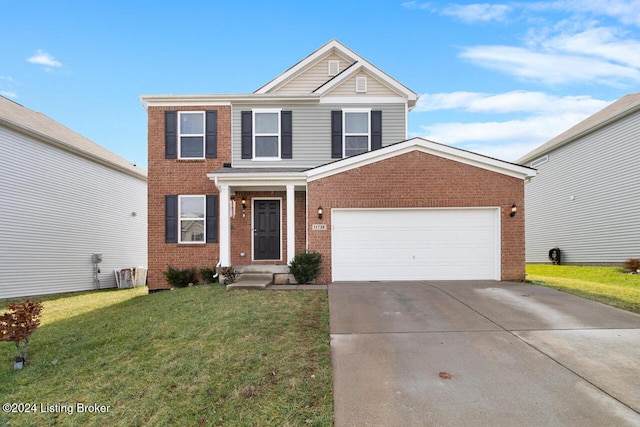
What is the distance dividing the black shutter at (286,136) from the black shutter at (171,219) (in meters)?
3.94

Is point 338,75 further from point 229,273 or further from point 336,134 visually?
point 229,273

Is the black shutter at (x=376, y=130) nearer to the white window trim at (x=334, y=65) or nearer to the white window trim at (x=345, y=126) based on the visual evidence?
the white window trim at (x=345, y=126)

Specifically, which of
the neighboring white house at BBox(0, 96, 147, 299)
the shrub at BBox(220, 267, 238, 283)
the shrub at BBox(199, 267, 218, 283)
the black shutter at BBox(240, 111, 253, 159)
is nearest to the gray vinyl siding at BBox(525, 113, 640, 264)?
the black shutter at BBox(240, 111, 253, 159)

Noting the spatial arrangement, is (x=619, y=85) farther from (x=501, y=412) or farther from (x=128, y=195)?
(x=128, y=195)

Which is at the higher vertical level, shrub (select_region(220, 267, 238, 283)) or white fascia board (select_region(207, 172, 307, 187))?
white fascia board (select_region(207, 172, 307, 187))

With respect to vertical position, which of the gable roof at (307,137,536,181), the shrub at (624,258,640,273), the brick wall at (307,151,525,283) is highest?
the gable roof at (307,137,536,181)

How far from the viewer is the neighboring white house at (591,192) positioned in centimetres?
1290

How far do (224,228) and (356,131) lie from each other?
5.44 metres

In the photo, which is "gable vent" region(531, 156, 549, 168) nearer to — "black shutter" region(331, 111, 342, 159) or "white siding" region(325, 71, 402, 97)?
"white siding" region(325, 71, 402, 97)

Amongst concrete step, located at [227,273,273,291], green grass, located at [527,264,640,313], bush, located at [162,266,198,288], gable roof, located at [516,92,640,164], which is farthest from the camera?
gable roof, located at [516,92,640,164]

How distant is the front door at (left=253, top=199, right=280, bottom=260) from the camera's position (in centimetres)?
1170

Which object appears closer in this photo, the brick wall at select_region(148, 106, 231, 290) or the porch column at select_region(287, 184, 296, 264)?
the porch column at select_region(287, 184, 296, 264)

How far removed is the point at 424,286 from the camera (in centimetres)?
909

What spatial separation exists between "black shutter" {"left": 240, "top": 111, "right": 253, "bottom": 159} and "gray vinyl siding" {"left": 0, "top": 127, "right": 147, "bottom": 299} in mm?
7549
